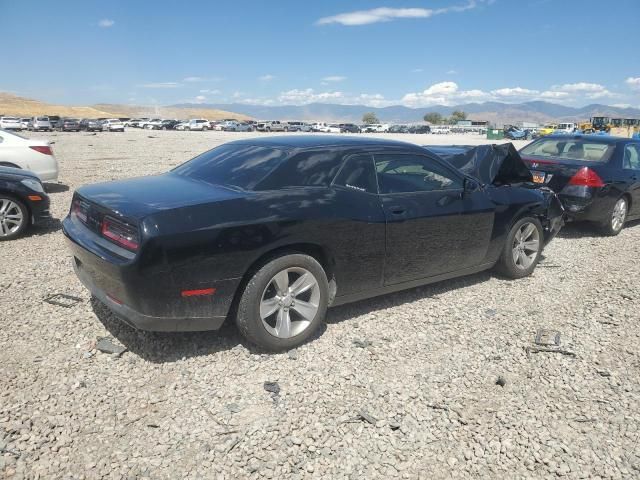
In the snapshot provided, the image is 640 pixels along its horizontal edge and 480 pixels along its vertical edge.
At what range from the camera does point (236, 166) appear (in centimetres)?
400

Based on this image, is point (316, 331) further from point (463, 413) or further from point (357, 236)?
point (463, 413)

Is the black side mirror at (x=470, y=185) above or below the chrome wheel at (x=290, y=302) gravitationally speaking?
above

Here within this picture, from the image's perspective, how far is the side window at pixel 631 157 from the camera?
765 cm

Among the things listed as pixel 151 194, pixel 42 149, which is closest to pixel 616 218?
pixel 151 194

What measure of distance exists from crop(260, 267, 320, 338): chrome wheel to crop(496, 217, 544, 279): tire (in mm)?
2600

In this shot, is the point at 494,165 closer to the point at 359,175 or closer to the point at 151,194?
the point at 359,175

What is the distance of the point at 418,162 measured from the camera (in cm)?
453

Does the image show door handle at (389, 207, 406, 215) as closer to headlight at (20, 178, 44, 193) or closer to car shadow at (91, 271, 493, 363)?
car shadow at (91, 271, 493, 363)

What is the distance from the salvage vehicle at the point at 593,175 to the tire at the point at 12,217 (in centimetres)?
752

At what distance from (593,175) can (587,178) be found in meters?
0.12

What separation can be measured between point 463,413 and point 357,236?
151cm

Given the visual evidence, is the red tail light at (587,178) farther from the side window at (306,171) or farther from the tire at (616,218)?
the side window at (306,171)

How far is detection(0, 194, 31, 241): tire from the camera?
645 cm

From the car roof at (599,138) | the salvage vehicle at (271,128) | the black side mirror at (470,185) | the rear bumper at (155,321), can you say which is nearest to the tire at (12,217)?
the rear bumper at (155,321)
